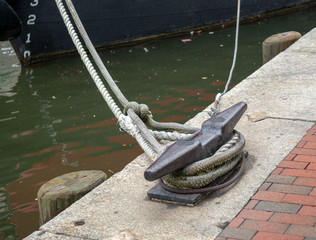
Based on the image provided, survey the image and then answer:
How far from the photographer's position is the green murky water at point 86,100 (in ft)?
18.6

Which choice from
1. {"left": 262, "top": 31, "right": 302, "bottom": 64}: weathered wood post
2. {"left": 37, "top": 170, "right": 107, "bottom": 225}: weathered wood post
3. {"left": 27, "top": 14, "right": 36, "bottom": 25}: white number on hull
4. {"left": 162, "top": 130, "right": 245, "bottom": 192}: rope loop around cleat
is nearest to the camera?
{"left": 162, "top": 130, "right": 245, "bottom": 192}: rope loop around cleat

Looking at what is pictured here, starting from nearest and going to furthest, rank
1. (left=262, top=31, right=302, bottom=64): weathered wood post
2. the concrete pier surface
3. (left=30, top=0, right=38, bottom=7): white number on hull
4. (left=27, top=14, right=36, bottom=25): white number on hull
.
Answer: the concrete pier surface
(left=262, top=31, right=302, bottom=64): weathered wood post
(left=30, top=0, right=38, bottom=7): white number on hull
(left=27, top=14, right=36, bottom=25): white number on hull

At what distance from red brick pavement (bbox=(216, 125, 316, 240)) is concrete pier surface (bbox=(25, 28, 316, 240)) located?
0.06 m

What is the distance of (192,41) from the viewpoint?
11.0 m

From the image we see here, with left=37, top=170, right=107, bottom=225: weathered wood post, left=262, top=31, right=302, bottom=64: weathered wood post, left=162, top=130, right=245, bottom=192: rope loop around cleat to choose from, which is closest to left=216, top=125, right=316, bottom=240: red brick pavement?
left=162, top=130, right=245, bottom=192: rope loop around cleat

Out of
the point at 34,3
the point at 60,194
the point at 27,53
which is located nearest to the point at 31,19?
the point at 34,3

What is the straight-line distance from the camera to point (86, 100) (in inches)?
309

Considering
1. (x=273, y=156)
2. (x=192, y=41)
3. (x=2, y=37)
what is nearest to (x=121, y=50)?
(x=192, y=41)

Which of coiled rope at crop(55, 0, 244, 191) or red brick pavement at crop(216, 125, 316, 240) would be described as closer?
red brick pavement at crop(216, 125, 316, 240)

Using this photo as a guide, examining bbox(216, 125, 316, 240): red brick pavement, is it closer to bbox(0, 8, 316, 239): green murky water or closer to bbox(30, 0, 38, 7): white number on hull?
bbox(0, 8, 316, 239): green murky water

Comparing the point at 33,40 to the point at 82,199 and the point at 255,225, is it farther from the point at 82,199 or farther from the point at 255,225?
the point at 255,225

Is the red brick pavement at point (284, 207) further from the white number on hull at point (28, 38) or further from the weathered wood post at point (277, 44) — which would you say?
the white number on hull at point (28, 38)

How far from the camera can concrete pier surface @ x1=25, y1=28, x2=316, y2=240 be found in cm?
301

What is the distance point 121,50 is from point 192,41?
1.39 meters
